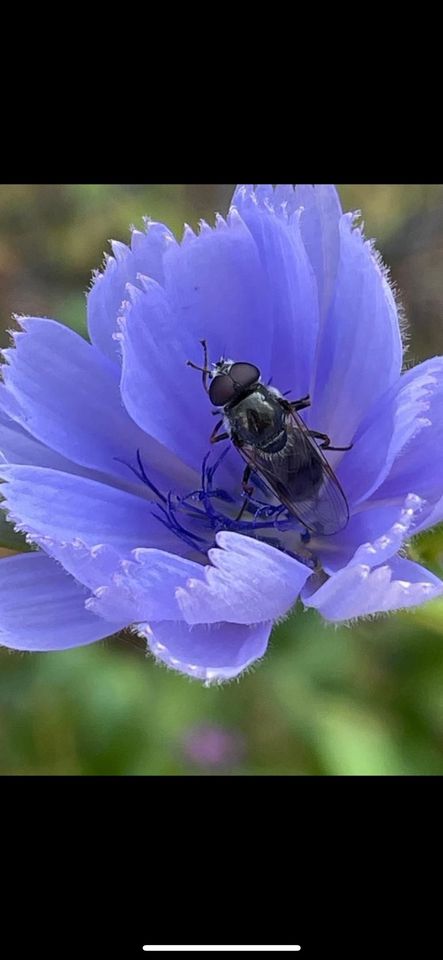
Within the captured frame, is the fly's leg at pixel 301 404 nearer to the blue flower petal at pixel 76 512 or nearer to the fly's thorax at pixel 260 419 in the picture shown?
the fly's thorax at pixel 260 419

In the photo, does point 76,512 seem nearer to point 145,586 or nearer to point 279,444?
point 145,586

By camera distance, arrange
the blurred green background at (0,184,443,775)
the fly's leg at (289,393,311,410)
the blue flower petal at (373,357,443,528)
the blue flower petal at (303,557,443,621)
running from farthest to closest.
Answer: the blurred green background at (0,184,443,775), the fly's leg at (289,393,311,410), the blue flower petal at (373,357,443,528), the blue flower petal at (303,557,443,621)

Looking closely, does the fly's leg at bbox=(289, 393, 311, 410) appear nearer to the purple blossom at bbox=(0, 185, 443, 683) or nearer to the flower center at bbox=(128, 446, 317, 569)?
the purple blossom at bbox=(0, 185, 443, 683)

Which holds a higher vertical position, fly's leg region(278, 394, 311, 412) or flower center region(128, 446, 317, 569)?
fly's leg region(278, 394, 311, 412)

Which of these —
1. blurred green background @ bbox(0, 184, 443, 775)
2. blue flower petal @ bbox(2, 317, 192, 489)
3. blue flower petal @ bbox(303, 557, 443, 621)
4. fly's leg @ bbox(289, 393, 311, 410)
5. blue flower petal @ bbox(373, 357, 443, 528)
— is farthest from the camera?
blurred green background @ bbox(0, 184, 443, 775)

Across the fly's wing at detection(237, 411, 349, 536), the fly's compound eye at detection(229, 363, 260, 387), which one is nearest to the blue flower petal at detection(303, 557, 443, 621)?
the fly's wing at detection(237, 411, 349, 536)

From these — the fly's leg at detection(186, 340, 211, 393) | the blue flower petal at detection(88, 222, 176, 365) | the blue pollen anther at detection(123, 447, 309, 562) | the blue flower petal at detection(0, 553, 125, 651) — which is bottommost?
the blue flower petal at detection(0, 553, 125, 651)

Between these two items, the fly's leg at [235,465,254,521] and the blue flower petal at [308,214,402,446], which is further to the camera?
the fly's leg at [235,465,254,521]
